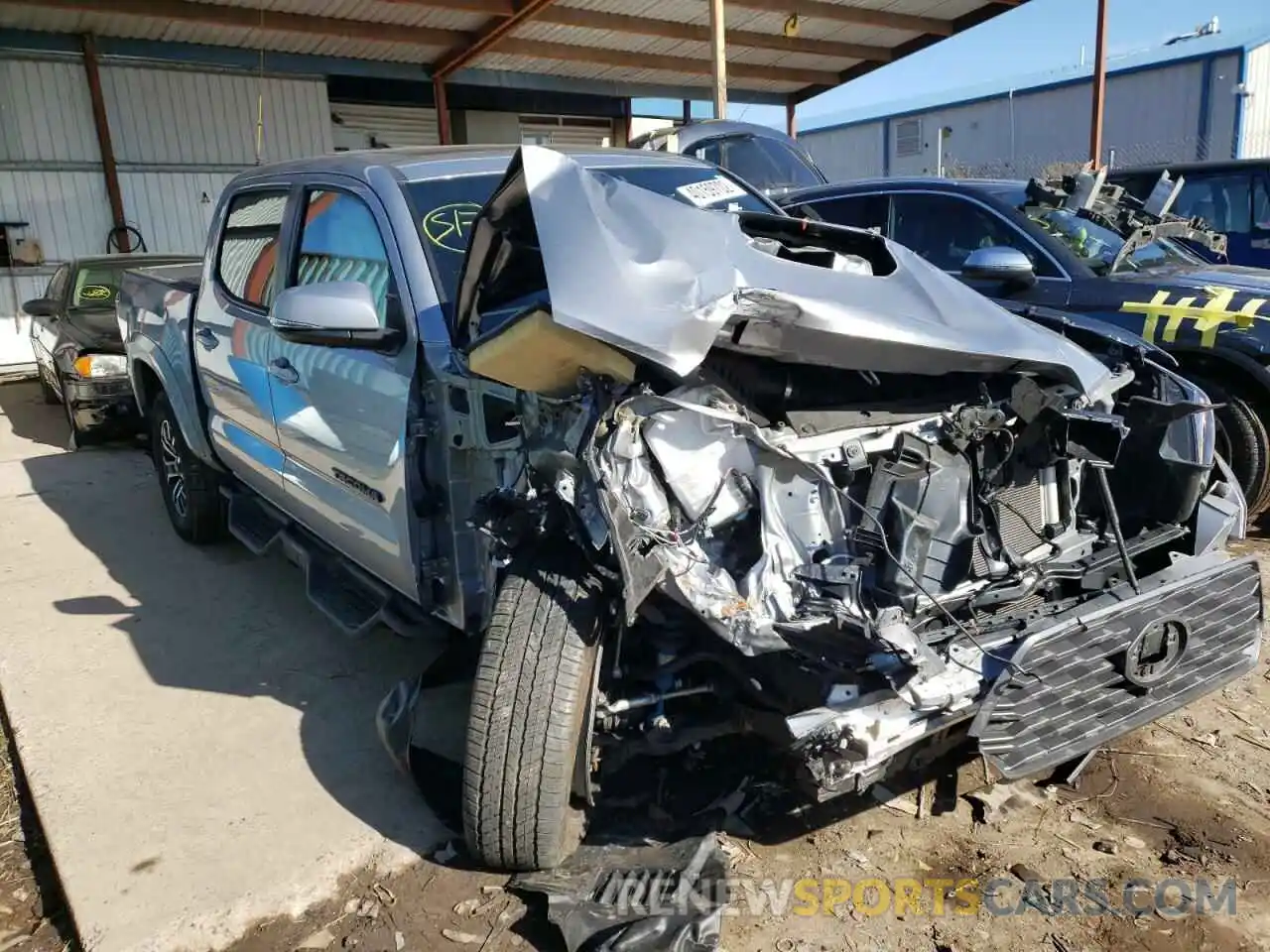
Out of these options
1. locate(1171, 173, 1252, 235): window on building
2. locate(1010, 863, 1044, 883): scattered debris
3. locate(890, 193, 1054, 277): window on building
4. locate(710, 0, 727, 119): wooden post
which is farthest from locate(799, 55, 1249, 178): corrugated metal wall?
locate(1010, 863, 1044, 883): scattered debris

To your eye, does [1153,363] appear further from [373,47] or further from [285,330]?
[373,47]

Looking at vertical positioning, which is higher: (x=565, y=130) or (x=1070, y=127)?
(x=1070, y=127)

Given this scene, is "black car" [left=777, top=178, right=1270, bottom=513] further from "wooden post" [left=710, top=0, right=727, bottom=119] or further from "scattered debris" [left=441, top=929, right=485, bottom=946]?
"wooden post" [left=710, top=0, right=727, bottom=119]

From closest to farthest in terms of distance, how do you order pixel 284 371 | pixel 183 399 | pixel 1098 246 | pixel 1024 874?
pixel 1024 874 → pixel 284 371 → pixel 183 399 → pixel 1098 246

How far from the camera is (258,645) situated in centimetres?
405

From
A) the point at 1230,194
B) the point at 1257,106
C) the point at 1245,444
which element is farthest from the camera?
the point at 1257,106

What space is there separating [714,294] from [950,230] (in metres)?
4.06

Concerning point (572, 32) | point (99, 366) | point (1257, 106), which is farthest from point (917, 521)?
point (1257, 106)

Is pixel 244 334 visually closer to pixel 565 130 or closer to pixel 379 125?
pixel 379 125

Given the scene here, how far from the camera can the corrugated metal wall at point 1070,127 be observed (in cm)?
2141

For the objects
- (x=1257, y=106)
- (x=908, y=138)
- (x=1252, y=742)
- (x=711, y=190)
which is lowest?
(x=1252, y=742)

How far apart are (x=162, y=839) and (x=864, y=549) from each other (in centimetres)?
221

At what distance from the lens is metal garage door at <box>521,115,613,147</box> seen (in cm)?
1557

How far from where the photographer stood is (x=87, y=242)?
12.2 m
